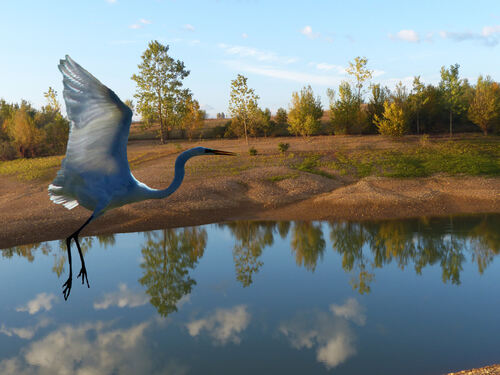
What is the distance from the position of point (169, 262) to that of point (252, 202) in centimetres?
849

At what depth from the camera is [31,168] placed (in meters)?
31.9

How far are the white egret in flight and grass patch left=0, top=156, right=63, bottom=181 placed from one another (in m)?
25.3

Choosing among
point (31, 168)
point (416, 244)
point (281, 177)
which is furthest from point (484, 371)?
point (31, 168)

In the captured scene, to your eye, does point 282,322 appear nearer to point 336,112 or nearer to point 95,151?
point 95,151

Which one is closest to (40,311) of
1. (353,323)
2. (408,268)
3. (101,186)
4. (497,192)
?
(101,186)

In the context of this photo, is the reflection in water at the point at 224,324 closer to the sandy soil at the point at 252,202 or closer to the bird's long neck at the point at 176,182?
the bird's long neck at the point at 176,182

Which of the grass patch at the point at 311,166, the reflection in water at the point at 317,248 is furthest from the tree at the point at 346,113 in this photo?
→ the reflection in water at the point at 317,248

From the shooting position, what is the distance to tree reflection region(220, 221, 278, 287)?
14.9m

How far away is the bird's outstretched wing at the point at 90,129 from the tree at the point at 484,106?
1518 inches

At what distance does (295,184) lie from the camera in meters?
25.6

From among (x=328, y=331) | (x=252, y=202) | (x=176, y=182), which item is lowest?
(x=328, y=331)

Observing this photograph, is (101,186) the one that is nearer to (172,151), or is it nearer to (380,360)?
(380,360)

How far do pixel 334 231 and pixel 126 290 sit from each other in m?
9.96

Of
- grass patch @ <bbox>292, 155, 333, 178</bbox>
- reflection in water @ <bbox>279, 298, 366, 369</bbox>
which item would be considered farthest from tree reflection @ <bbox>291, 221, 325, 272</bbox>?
grass patch @ <bbox>292, 155, 333, 178</bbox>
